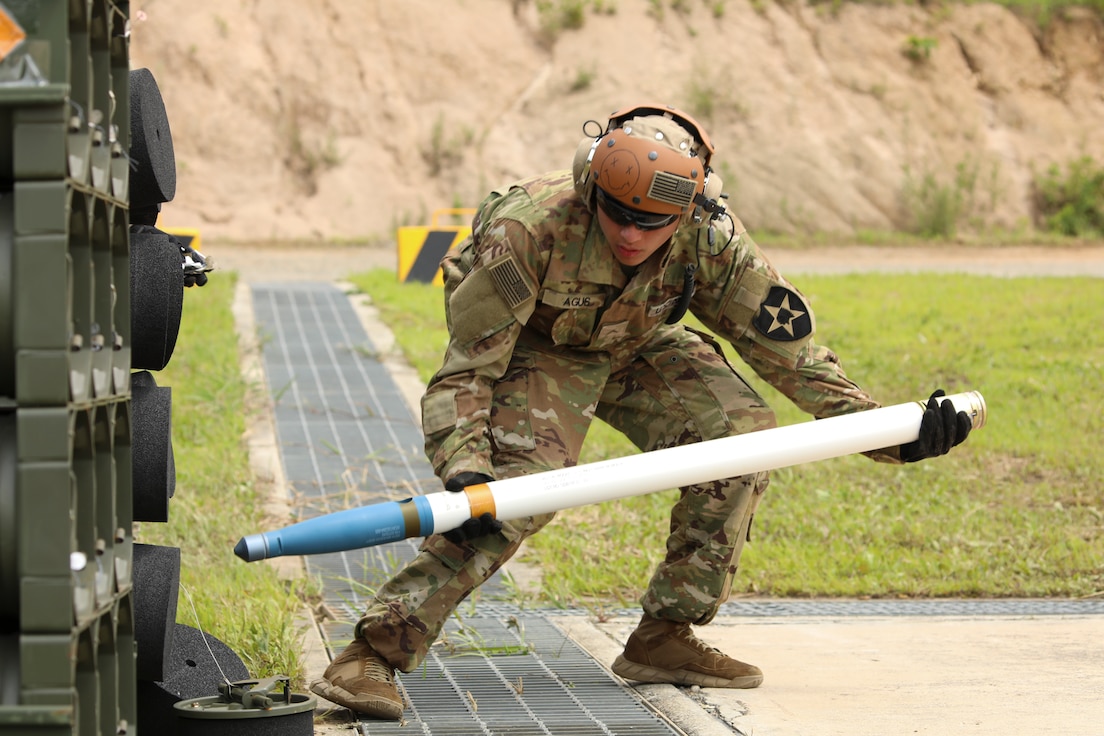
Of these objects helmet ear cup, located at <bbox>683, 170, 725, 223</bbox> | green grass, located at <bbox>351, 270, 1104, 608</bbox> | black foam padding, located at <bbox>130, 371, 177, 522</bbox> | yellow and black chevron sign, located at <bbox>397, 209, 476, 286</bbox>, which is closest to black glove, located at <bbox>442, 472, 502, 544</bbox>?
black foam padding, located at <bbox>130, 371, 177, 522</bbox>

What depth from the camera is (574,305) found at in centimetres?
396

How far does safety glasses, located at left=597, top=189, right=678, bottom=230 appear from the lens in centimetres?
373

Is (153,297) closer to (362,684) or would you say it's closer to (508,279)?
(508,279)

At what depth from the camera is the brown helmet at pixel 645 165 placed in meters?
3.64

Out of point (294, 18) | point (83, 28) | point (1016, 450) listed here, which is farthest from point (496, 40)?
point (83, 28)

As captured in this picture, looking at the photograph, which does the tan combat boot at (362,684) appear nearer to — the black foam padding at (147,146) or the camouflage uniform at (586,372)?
the camouflage uniform at (586,372)

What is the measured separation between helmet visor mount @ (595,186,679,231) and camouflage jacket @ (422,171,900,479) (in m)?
0.15

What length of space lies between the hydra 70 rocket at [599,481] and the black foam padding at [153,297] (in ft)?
1.58

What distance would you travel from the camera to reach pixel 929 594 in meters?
5.39

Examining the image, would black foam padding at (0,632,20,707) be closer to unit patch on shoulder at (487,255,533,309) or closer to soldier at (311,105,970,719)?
soldier at (311,105,970,719)

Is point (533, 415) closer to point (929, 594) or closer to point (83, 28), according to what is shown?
point (83, 28)

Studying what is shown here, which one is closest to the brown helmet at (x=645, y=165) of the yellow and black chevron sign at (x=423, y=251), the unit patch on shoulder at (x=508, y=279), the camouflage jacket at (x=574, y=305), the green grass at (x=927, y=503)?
the camouflage jacket at (x=574, y=305)

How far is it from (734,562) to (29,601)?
2.31 meters

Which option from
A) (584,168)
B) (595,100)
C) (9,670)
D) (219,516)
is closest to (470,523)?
(584,168)
